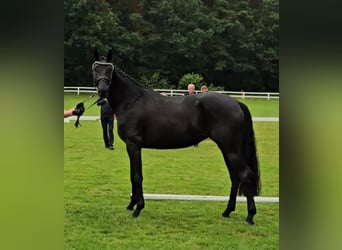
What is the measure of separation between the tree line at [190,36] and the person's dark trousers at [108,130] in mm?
456

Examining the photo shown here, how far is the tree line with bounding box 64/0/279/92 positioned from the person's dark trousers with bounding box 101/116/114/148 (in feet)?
1.50

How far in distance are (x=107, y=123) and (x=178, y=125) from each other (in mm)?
281

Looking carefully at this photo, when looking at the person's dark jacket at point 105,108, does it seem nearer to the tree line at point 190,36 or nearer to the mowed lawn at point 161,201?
the mowed lawn at point 161,201

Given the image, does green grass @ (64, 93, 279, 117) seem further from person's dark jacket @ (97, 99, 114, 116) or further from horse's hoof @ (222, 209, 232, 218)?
horse's hoof @ (222, 209, 232, 218)

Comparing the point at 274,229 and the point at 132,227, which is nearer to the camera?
the point at 274,229

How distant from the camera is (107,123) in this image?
158 centimetres

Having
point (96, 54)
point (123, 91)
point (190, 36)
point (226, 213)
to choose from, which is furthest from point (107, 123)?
point (190, 36)
